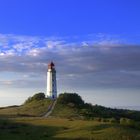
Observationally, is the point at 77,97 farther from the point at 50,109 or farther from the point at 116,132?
the point at 116,132

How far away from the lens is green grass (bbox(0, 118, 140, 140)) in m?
51.7

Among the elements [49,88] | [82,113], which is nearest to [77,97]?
[49,88]

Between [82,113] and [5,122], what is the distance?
23.1m

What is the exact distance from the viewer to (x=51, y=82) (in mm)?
113500

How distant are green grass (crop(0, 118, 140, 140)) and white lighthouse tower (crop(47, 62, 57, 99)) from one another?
1807 inches

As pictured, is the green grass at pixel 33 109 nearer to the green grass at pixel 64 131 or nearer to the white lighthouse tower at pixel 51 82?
the white lighthouse tower at pixel 51 82

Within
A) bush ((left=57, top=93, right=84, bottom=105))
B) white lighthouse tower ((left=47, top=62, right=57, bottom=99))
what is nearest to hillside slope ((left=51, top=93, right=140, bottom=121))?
bush ((left=57, top=93, right=84, bottom=105))

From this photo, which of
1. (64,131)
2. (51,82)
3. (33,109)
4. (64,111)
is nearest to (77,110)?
(64,111)

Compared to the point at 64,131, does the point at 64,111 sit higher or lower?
higher

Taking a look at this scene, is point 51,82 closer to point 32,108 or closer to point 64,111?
point 32,108

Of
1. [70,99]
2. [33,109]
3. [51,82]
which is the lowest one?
[33,109]

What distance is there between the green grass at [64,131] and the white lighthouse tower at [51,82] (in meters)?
45.9

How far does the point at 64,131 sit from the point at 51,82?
5703 cm

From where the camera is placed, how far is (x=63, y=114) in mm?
85188
